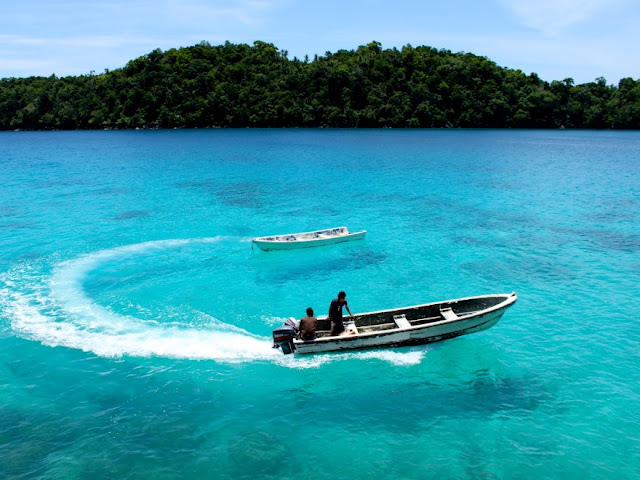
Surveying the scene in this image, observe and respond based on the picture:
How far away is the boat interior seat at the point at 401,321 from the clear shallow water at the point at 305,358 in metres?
1.13

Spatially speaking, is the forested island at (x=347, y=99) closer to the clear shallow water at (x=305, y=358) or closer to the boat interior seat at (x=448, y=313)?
the clear shallow water at (x=305, y=358)

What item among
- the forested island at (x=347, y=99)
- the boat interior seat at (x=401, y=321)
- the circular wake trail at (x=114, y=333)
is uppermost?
the forested island at (x=347, y=99)

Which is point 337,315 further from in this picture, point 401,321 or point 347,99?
point 347,99

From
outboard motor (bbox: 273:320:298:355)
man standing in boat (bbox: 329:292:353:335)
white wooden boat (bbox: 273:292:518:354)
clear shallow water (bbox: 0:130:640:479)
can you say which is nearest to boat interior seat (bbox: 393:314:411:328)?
white wooden boat (bbox: 273:292:518:354)

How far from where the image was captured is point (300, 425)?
1711 centimetres

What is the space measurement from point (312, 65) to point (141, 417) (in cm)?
19306

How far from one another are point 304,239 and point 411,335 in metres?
16.7

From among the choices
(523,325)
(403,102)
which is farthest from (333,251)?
(403,102)

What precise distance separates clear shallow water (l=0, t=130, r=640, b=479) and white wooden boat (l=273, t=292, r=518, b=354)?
23.3 inches

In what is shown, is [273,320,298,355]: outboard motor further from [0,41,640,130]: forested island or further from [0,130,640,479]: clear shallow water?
[0,41,640,130]: forested island

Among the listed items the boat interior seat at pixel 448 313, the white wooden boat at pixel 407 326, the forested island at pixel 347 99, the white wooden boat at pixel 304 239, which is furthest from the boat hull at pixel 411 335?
the forested island at pixel 347 99

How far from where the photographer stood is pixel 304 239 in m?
36.9

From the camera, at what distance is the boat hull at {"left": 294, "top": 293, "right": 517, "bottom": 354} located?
69.4ft

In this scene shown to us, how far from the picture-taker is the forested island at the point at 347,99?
180 m
